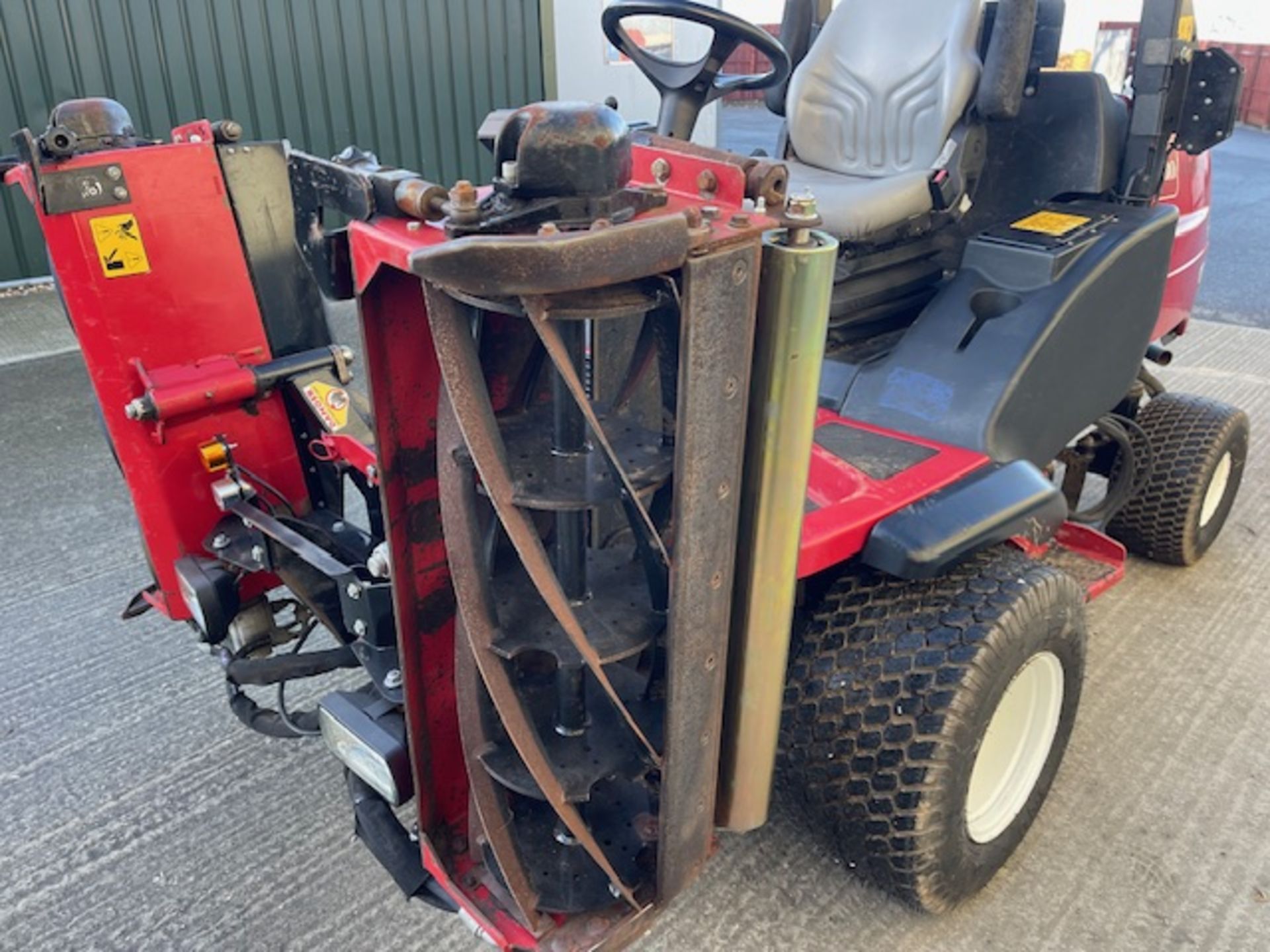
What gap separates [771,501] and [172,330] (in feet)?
3.99

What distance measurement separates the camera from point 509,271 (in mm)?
928

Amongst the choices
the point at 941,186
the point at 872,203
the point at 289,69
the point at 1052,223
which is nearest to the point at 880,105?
the point at 941,186

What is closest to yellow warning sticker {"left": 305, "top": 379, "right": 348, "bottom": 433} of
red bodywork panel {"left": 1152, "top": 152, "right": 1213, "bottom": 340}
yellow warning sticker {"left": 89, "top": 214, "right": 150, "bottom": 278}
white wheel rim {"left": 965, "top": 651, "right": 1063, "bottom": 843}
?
yellow warning sticker {"left": 89, "top": 214, "right": 150, "bottom": 278}

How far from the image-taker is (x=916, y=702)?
1538 millimetres

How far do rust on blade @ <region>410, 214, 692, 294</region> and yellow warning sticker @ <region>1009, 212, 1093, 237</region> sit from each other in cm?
147

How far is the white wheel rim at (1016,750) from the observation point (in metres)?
1.77

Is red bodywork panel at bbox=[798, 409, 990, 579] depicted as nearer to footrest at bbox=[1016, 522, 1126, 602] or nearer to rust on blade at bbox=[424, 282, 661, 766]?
rust on blade at bbox=[424, 282, 661, 766]

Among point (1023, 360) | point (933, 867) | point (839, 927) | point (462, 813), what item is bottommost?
point (839, 927)

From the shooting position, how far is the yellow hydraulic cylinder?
3.66 ft

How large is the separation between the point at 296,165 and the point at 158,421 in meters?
0.72

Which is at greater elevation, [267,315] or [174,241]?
[174,241]

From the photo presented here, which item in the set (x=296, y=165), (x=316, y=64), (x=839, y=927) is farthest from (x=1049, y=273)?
(x=316, y=64)

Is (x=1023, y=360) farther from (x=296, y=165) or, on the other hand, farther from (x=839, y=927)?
(x=296, y=165)

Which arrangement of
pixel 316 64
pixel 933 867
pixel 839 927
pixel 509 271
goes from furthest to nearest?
1. pixel 316 64
2. pixel 839 927
3. pixel 933 867
4. pixel 509 271
